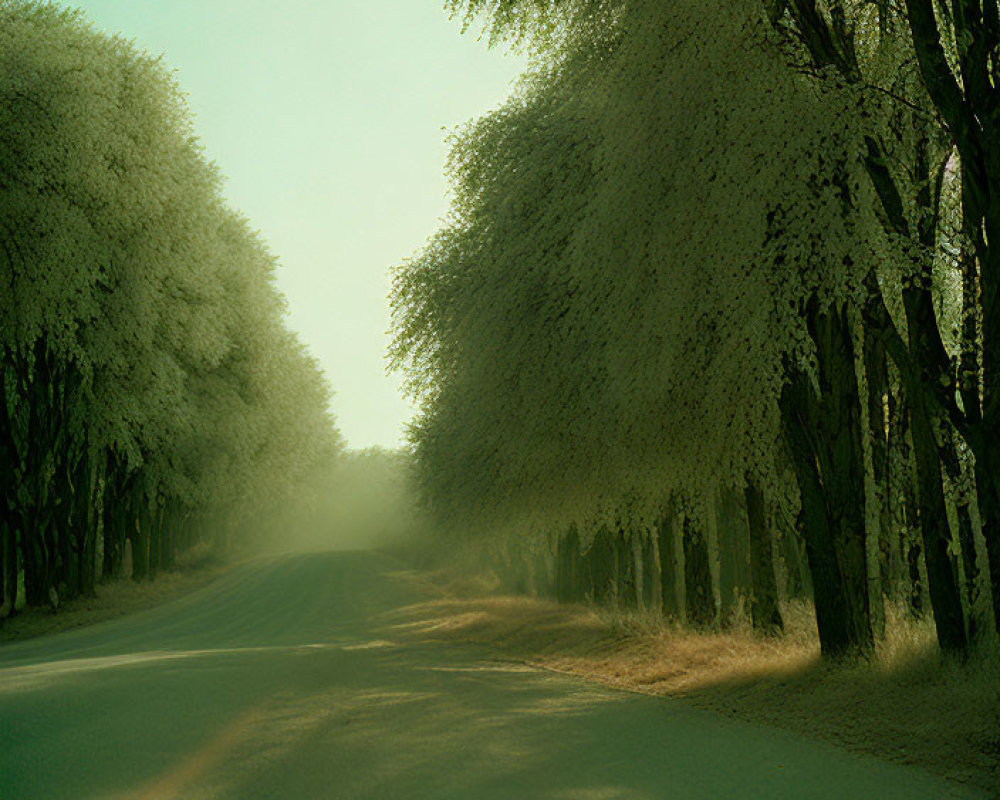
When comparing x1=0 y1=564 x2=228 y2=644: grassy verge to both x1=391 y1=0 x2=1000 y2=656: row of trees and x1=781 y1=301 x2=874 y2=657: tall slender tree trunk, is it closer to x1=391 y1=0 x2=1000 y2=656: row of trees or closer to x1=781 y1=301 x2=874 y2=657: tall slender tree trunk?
x1=391 y1=0 x2=1000 y2=656: row of trees

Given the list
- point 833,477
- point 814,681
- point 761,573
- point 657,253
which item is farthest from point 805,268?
point 761,573

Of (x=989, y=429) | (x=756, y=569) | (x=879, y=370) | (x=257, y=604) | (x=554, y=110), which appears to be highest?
(x=554, y=110)

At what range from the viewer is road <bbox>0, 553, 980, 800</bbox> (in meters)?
5.81

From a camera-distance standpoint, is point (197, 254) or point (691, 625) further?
point (197, 254)

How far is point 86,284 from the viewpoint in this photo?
71.8 feet

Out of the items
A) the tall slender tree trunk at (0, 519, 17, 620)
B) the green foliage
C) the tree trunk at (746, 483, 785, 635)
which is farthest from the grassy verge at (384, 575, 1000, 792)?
the tall slender tree trunk at (0, 519, 17, 620)

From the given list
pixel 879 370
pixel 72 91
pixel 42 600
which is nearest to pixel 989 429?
pixel 879 370

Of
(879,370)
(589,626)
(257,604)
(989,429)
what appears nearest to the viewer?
(989,429)

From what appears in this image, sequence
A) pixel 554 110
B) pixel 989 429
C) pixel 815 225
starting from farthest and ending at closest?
pixel 554 110, pixel 815 225, pixel 989 429

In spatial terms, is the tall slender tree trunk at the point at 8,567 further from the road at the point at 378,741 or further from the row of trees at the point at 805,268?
the row of trees at the point at 805,268

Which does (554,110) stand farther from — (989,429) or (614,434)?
(989,429)

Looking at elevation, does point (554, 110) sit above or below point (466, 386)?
above

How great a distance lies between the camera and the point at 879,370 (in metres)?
12.2

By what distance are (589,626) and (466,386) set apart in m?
5.27
